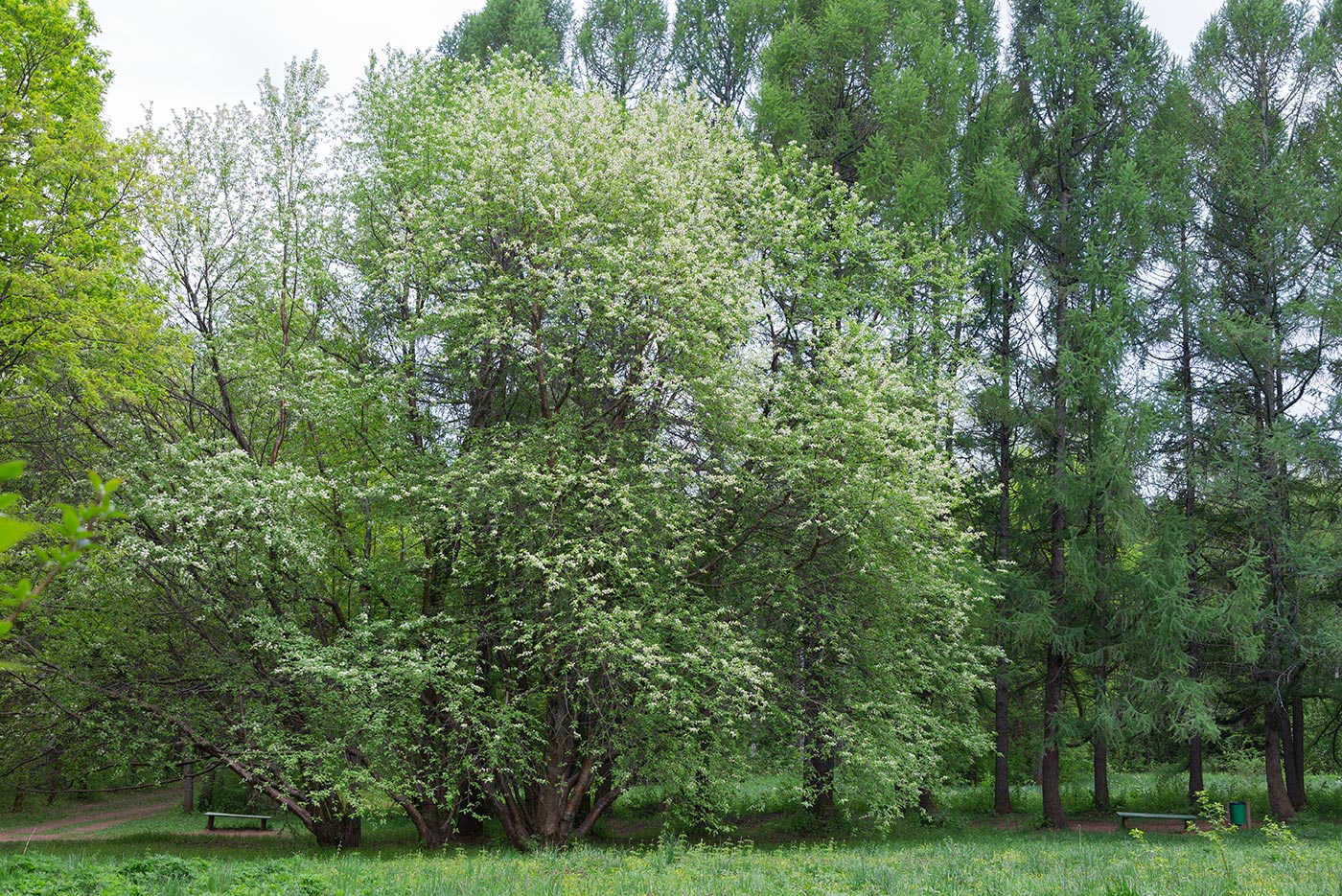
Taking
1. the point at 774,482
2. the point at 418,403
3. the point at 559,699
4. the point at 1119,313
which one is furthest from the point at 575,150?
the point at 1119,313

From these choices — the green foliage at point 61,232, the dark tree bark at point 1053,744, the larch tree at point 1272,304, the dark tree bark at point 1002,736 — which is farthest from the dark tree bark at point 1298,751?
the green foliage at point 61,232

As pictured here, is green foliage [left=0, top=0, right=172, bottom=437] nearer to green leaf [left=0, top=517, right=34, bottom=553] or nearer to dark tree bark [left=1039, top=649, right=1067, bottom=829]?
green leaf [left=0, top=517, right=34, bottom=553]

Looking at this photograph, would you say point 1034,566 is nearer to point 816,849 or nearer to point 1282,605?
point 1282,605

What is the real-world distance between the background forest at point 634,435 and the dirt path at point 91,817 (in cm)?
389

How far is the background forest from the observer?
45.5 feet

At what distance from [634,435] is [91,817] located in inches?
841

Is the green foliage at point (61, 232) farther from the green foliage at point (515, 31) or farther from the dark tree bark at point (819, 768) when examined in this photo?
the green foliage at point (515, 31)

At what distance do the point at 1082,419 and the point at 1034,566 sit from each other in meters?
3.63

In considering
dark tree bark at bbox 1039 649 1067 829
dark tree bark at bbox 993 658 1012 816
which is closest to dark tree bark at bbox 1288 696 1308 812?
dark tree bark at bbox 1039 649 1067 829

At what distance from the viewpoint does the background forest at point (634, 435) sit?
1387 cm

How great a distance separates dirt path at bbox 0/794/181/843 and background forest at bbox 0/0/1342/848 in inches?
153

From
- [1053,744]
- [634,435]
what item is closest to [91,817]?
[634,435]

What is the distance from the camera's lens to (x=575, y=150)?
1507 centimetres

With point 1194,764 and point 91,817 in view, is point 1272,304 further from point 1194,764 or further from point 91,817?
point 91,817
